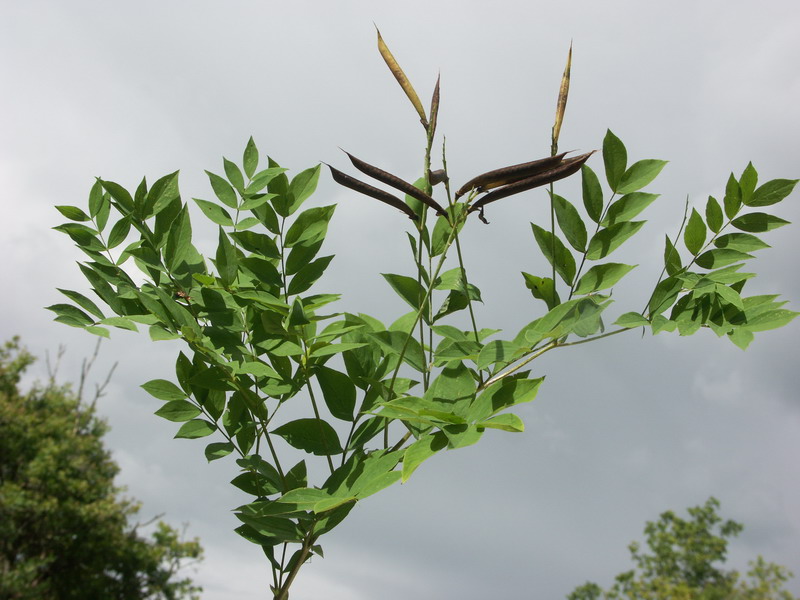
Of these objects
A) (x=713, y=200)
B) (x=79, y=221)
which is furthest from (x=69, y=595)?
(x=713, y=200)

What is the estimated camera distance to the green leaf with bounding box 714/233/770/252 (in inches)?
48.5

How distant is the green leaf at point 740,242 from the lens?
1.23 m

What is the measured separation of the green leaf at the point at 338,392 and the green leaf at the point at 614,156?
0.65 meters

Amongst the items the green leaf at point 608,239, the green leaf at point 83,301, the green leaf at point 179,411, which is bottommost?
→ the green leaf at point 179,411

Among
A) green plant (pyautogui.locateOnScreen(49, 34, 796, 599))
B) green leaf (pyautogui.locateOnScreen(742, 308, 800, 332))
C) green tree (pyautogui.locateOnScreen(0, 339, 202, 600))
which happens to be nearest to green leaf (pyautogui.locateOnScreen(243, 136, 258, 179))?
green plant (pyautogui.locateOnScreen(49, 34, 796, 599))

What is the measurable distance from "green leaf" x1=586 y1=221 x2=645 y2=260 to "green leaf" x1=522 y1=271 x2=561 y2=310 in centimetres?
11

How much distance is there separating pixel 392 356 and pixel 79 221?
74 cm

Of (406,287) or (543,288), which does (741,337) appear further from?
(406,287)

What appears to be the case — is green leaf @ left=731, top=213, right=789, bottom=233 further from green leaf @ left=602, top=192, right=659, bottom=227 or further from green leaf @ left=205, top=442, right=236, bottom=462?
green leaf @ left=205, top=442, right=236, bottom=462

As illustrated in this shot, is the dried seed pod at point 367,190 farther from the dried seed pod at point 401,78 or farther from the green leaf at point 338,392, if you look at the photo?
the green leaf at point 338,392

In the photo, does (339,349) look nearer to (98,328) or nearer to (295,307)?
(295,307)

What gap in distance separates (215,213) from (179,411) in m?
0.41

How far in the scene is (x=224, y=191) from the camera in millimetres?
1314

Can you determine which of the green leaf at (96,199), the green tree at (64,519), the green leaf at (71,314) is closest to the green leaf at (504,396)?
the green leaf at (71,314)
